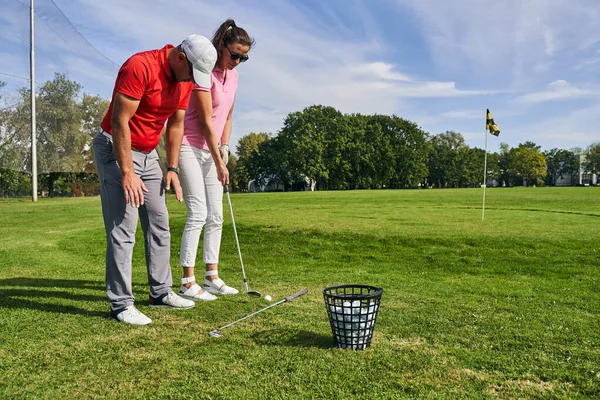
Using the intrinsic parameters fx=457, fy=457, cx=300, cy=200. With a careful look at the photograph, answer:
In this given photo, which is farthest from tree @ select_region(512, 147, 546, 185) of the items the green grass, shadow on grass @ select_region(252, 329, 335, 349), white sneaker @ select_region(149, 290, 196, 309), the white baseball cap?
shadow on grass @ select_region(252, 329, 335, 349)

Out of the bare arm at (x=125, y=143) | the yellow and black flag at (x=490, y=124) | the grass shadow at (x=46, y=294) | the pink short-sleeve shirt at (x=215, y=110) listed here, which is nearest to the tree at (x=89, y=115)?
the yellow and black flag at (x=490, y=124)

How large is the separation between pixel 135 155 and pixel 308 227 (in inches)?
249

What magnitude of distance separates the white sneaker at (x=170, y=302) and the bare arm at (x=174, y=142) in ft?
3.17

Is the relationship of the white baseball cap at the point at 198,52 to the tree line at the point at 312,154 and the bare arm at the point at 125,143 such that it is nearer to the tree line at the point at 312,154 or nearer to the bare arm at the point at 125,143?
the bare arm at the point at 125,143

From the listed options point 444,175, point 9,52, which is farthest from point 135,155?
point 444,175

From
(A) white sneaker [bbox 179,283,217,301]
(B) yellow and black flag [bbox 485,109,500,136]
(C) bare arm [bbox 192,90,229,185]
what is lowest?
(A) white sneaker [bbox 179,283,217,301]

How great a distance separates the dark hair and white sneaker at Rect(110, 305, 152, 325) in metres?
2.53

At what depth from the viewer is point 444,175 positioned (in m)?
98.7

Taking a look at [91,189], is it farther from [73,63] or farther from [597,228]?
[597,228]

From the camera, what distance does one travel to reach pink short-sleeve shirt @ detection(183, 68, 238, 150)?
15.3 ft

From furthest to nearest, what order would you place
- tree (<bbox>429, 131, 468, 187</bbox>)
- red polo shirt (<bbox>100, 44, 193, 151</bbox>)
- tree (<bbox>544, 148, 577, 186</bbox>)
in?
tree (<bbox>544, 148, 577, 186</bbox>) → tree (<bbox>429, 131, 468, 187</bbox>) → red polo shirt (<bbox>100, 44, 193, 151</bbox>)

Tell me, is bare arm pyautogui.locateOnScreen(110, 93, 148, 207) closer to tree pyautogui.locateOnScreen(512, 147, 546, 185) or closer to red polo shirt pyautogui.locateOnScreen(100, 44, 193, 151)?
red polo shirt pyautogui.locateOnScreen(100, 44, 193, 151)

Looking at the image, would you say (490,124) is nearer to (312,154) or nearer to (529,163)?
(312,154)

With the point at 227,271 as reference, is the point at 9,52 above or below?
above
